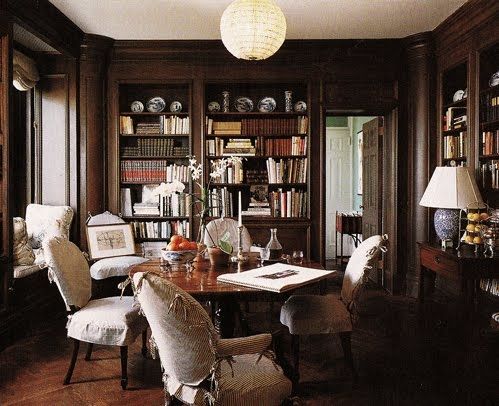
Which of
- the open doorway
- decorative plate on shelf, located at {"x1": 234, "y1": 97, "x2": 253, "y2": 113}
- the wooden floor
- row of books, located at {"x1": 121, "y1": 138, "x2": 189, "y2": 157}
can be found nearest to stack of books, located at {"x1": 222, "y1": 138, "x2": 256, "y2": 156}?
decorative plate on shelf, located at {"x1": 234, "y1": 97, "x2": 253, "y2": 113}

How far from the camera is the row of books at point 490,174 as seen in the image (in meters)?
4.00

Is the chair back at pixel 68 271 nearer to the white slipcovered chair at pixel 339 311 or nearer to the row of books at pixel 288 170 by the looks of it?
the white slipcovered chair at pixel 339 311

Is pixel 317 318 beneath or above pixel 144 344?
above

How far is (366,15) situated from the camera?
4473 mm

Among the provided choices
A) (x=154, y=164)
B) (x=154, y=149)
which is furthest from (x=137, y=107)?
(x=154, y=164)

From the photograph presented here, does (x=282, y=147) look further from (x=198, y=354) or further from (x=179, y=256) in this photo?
(x=198, y=354)

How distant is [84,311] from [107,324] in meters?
0.22

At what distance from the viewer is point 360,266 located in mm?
2834

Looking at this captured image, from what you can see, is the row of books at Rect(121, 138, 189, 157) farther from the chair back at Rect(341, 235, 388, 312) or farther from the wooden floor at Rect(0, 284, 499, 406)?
the chair back at Rect(341, 235, 388, 312)

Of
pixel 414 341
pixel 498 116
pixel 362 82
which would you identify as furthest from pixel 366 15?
pixel 414 341

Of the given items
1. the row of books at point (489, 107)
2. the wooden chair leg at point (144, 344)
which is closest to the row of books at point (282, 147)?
the row of books at point (489, 107)

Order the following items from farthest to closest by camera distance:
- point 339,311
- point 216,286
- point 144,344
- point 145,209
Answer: point 145,209, point 144,344, point 339,311, point 216,286

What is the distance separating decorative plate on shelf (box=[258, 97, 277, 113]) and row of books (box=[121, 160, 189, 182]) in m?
1.08

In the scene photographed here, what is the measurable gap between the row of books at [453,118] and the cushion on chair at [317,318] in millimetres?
2552
